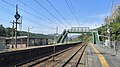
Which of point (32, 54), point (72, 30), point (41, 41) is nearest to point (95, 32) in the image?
point (72, 30)

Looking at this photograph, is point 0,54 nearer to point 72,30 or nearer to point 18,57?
point 18,57

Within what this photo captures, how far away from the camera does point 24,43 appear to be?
77.8 m

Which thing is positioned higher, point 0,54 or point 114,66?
point 0,54

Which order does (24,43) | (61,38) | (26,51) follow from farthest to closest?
(61,38)
(24,43)
(26,51)

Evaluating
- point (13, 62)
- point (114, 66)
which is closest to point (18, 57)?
point (13, 62)

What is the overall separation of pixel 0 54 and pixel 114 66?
8793 millimetres

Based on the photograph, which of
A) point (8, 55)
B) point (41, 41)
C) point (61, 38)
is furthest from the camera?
point (61, 38)

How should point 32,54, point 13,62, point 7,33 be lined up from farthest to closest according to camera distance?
1. point 7,33
2. point 32,54
3. point 13,62

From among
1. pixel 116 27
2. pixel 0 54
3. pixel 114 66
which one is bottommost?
pixel 114 66

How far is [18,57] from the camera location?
1905 cm

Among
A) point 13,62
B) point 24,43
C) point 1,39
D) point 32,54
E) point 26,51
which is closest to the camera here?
point 13,62

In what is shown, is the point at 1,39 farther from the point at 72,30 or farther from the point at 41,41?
the point at 72,30

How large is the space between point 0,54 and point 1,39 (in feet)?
152

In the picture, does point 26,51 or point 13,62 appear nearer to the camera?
point 13,62
